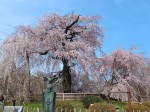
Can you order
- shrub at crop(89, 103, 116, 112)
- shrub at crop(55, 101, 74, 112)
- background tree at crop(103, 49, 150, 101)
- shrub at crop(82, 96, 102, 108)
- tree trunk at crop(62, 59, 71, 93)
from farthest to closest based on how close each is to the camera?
1. background tree at crop(103, 49, 150, 101)
2. tree trunk at crop(62, 59, 71, 93)
3. shrub at crop(82, 96, 102, 108)
4. shrub at crop(89, 103, 116, 112)
5. shrub at crop(55, 101, 74, 112)

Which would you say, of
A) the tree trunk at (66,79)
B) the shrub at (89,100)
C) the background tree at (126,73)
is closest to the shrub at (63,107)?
the shrub at (89,100)

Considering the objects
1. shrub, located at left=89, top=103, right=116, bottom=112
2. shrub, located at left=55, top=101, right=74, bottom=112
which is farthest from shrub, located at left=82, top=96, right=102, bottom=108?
shrub, located at left=55, top=101, right=74, bottom=112

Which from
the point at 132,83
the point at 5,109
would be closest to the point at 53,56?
the point at 132,83

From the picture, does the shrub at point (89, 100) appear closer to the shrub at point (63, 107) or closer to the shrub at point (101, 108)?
the shrub at point (101, 108)

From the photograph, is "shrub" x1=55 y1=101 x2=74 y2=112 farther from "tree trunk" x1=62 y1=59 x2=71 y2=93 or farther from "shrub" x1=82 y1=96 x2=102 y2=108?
"tree trunk" x1=62 y1=59 x2=71 y2=93

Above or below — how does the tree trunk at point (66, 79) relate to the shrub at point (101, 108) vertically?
above

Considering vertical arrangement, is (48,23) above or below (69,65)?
above

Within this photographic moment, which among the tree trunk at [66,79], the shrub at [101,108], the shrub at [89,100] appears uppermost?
the tree trunk at [66,79]

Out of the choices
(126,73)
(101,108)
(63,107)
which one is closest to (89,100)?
(101,108)

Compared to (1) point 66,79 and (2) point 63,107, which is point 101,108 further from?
(1) point 66,79

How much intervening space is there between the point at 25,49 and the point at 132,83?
33.1 ft

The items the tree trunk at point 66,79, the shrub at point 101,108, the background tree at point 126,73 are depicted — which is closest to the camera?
the shrub at point 101,108

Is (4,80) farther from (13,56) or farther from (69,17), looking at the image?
(69,17)

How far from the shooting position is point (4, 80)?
88.0ft
